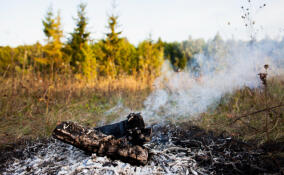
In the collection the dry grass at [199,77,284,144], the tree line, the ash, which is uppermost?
the tree line

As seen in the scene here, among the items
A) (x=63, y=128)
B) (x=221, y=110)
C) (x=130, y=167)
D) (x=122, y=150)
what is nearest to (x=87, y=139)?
(x=63, y=128)

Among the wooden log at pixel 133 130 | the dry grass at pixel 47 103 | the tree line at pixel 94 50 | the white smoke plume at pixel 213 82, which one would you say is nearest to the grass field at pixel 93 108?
the dry grass at pixel 47 103

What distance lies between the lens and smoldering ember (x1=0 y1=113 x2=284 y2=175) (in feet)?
4.42

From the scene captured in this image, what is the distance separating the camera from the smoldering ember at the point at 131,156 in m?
1.35

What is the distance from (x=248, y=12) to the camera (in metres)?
2.46

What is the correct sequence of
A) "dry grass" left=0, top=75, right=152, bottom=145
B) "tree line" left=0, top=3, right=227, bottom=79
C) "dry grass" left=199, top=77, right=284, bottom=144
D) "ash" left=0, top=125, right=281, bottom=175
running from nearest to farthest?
1. "ash" left=0, top=125, right=281, bottom=175
2. "dry grass" left=199, top=77, right=284, bottom=144
3. "dry grass" left=0, top=75, right=152, bottom=145
4. "tree line" left=0, top=3, right=227, bottom=79

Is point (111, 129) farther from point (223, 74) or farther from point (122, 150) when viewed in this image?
point (223, 74)

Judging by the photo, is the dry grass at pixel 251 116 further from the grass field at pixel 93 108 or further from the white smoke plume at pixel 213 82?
the white smoke plume at pixel 213 82

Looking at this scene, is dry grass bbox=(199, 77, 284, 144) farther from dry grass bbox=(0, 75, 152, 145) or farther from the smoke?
dry grass bbox=(0, 75, 152, 145)

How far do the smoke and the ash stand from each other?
3.85ft

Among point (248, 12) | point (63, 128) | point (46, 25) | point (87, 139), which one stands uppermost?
point (46, 25)

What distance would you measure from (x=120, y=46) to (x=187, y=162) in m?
12.7

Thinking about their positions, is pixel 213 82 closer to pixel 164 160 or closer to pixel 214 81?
pixel 214 81

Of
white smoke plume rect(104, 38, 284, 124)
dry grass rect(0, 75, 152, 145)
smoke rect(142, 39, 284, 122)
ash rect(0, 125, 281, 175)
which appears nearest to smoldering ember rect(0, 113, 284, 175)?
ash rect(0, 125, 281, 175)
